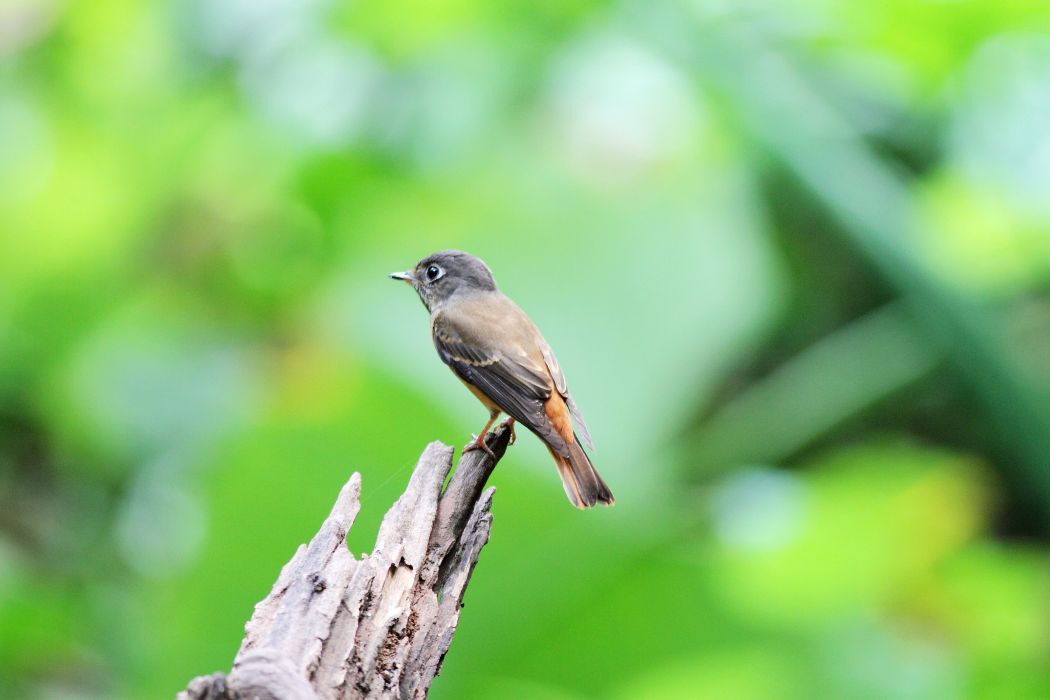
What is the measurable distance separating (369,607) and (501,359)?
109 centimetres

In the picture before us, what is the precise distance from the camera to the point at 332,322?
12.1 feet

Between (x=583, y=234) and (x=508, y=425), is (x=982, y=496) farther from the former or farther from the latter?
(x=508, y=425)

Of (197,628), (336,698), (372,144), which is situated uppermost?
(372,144)

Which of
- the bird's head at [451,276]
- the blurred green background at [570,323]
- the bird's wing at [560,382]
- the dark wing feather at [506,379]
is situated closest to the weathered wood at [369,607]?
the dark wing feather at [506,379]

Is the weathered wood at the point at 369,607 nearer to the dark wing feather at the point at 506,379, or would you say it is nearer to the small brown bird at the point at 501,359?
the small brown bird at the point at 501,359

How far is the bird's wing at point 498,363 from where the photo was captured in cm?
244

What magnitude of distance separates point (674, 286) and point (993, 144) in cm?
125

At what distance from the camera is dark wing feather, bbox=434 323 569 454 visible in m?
2.43

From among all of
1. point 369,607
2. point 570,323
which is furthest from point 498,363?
point 570,323

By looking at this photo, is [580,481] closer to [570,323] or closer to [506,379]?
[506,379]

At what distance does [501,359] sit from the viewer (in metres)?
2.60

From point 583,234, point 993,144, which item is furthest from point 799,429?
point 993,144

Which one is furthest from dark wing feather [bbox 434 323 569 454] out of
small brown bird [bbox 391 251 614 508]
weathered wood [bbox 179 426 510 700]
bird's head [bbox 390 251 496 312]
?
weathered wood [bbox 179 426 510 700]

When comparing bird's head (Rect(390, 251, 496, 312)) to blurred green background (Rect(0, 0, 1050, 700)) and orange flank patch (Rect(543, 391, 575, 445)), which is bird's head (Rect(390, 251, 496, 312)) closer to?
blurred green background (Rect(0, 0, 1050, 700))
